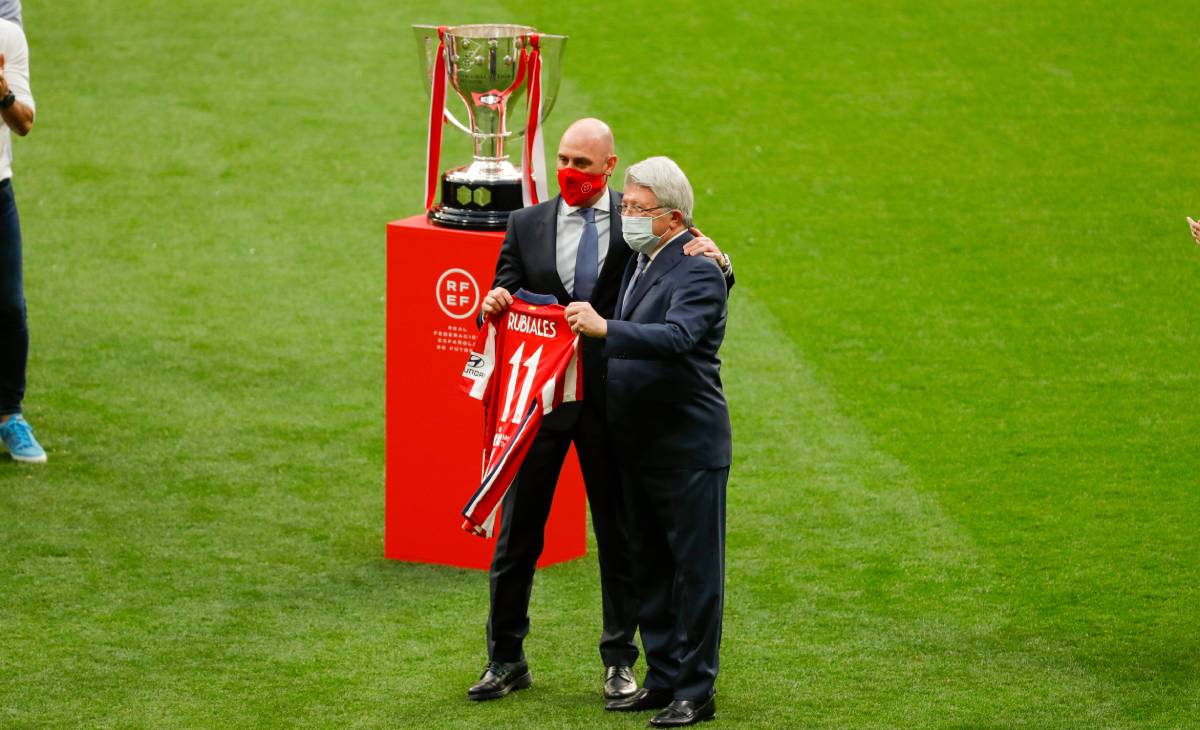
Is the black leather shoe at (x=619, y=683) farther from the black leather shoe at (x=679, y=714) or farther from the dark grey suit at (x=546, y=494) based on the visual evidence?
the black leather shoe at (x=679, y=714)

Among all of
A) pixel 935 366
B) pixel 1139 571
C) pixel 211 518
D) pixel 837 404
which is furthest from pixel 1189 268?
pixel 211 518

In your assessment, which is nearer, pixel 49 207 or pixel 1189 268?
pixel 1189 268

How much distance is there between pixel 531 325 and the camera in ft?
18.4

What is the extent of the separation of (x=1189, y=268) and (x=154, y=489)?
6.84 m

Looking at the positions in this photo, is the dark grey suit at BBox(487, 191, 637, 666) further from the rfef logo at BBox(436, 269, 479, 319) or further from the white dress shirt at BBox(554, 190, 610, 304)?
the rfef logo at BBox(436, 269, 479, 319)

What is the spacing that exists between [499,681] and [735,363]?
4313mm

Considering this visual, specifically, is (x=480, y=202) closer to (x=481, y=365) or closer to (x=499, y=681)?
(x=481, y=365)

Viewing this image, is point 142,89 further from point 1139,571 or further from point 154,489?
point 1139,571

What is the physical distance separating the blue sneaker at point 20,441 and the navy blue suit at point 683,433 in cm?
372

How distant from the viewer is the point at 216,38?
52.0 ft

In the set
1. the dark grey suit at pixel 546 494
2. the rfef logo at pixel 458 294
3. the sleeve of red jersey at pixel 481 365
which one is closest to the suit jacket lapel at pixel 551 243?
the dark grey suit at pixel 546 494

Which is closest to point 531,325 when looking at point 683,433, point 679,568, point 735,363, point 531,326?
point 531,326

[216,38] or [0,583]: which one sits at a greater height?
[216,38]

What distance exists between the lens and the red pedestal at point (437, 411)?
6723 mm
